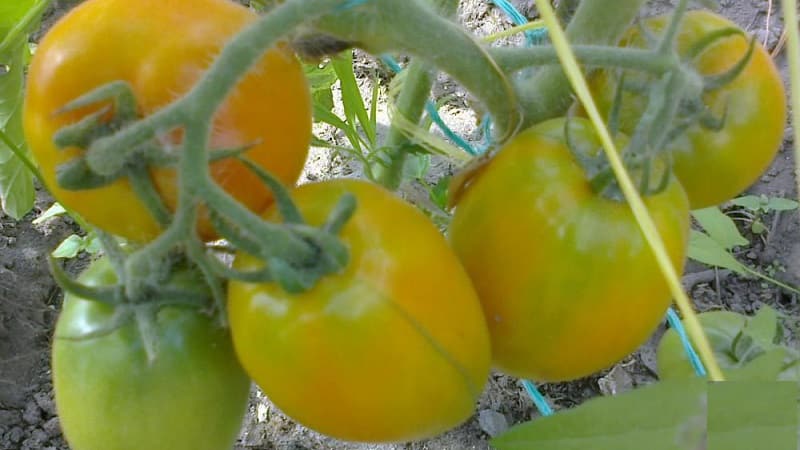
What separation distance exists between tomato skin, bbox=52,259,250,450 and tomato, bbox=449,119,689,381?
0.21 m

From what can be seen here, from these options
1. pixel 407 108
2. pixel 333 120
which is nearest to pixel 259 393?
pixel 333 120

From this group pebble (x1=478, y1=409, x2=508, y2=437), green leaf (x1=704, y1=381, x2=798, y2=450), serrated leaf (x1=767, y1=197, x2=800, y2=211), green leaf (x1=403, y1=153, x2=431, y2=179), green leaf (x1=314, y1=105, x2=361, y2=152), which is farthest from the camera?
serrated leaf (x1=767, y1=197, x2=800, y2=211)

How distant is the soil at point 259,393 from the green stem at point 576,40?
29.6 inches

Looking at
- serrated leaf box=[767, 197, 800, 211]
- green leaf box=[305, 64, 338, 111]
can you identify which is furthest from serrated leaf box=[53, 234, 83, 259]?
serrated leaf box=[767, 197, 800, 211]

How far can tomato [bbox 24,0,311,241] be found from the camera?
521mm

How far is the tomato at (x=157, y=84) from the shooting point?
52 centimetres

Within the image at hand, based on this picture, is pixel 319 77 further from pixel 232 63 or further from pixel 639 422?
pixel 639 422

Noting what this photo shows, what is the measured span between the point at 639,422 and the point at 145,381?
0.39 m

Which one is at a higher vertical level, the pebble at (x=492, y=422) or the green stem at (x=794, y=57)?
the green stem at (x=794, y=57)

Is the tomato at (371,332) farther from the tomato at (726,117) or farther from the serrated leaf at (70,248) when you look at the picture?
the serrated leaf at (70,248)

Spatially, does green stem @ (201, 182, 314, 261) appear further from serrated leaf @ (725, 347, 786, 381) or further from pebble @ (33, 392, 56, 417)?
pebble @ (33, 392, 56, 417)

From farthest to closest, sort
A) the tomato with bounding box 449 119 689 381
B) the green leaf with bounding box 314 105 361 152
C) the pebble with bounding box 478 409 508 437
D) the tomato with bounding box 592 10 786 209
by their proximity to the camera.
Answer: the pebble with bounding box 478 409 508 437
the green leaf with bounding box 314 105 361 152
the tomato with bounding box 592 10 786 209
the tomato with bounding box 449 119 689 381

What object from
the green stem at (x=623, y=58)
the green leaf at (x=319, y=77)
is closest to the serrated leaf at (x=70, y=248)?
the green leaf at (x=319, y=77)

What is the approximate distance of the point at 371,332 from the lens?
499mm
